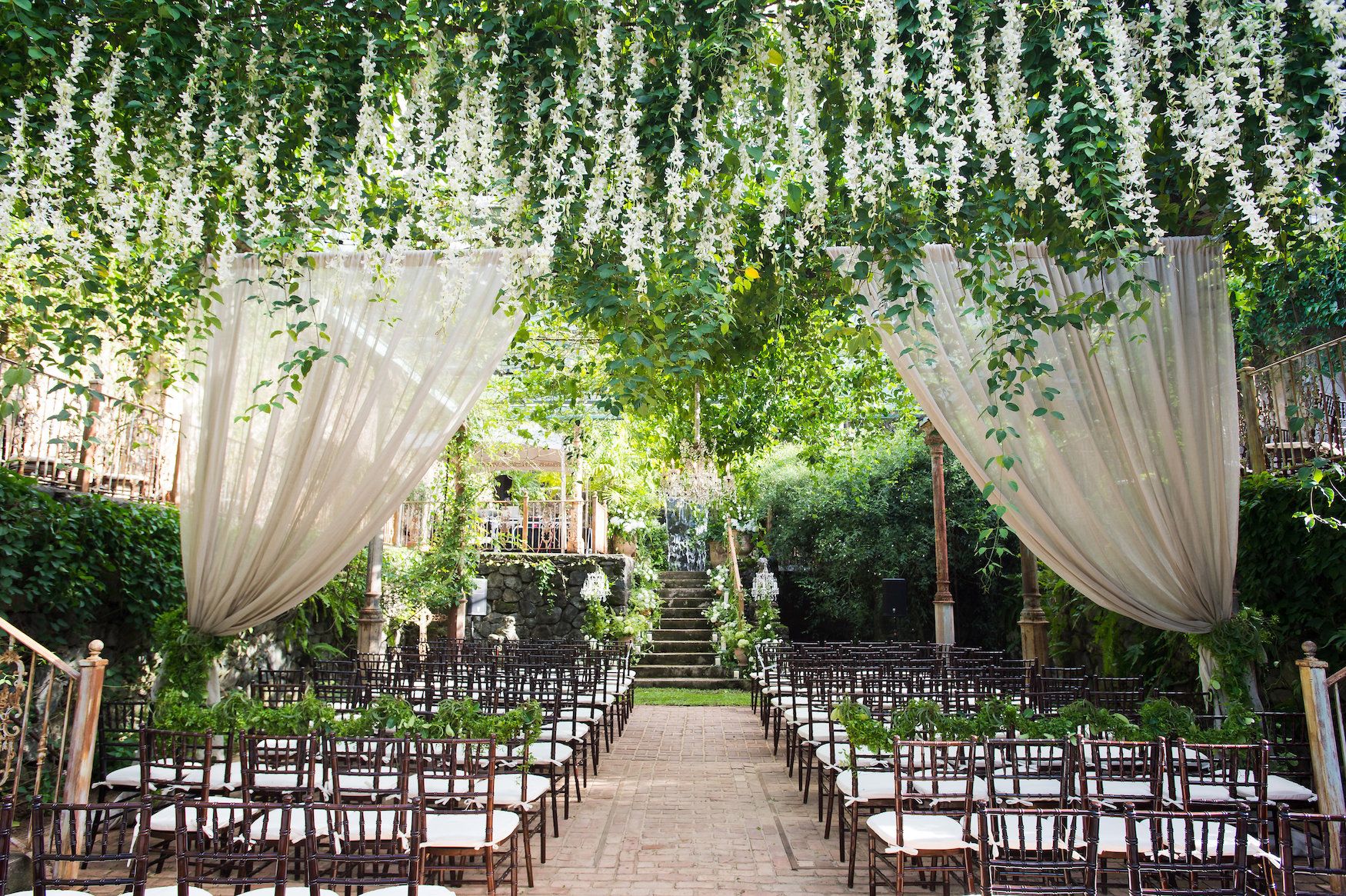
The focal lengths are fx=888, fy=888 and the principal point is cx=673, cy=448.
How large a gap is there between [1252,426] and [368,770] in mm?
5810

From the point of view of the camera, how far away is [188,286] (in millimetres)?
4031

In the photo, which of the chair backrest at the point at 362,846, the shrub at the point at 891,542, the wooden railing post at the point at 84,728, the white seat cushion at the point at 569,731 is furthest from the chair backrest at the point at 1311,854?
the shrub at the point at 891,542

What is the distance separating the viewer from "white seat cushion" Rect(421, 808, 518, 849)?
3438 mm

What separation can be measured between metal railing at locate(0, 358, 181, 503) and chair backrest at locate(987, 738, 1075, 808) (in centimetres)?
514

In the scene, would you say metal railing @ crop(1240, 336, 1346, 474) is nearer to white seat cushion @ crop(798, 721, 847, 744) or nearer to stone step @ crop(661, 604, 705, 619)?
white seat cushion @ crop(798, 721, 847, 744)

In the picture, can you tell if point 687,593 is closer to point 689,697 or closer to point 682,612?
point 682,612

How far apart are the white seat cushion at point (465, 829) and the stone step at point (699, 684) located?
27.6 feet

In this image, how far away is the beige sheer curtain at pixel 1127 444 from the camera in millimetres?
4281

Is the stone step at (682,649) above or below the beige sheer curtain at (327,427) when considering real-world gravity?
below

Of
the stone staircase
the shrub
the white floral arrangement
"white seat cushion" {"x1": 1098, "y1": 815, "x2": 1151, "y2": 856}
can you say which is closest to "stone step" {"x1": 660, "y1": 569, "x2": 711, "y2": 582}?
the stone staircase

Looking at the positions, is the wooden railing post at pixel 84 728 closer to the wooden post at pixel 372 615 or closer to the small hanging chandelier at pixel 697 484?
the wooden post at pixel 372 615

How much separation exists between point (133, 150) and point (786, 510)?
11.4m

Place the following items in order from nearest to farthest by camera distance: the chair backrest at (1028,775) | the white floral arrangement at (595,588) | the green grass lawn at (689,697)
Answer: the chair backrest at (1028,775) < the green grass lawn at (689,697) < the white floral arrangement at (595,588)

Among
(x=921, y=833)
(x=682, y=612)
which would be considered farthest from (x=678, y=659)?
(x=921, y=833)
